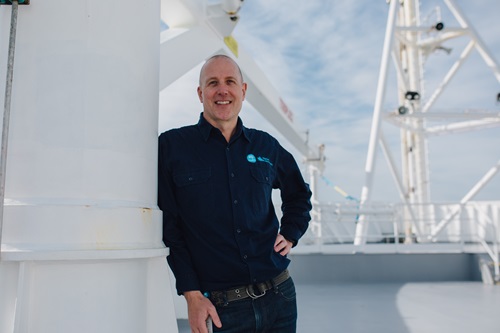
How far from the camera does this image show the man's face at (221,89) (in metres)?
1.35

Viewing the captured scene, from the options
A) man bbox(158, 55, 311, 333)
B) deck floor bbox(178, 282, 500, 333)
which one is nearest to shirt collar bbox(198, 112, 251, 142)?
man bbox(158, 55, 311, 333)

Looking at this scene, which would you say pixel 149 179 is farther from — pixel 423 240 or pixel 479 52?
pixel 479 52

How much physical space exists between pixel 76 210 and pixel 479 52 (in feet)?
30.4

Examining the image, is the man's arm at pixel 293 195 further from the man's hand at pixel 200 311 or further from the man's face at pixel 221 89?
the man's hand at pixel 200 311

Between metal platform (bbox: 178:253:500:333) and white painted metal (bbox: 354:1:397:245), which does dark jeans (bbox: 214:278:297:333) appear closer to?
metal platform (bbox: 178:253:500:333)

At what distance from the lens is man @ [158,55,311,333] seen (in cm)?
126

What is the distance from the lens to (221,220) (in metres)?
1.29

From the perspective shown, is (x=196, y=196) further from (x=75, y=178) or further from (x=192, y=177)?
(x=75, y=178)

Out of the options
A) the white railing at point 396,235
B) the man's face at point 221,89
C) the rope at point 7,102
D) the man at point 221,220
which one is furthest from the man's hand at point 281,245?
the white railing at point 396,235

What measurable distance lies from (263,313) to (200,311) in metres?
0.22

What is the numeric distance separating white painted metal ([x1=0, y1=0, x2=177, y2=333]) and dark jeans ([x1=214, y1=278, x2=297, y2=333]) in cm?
35

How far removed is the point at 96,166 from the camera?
35.6 inches

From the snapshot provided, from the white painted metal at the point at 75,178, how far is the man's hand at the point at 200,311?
0.80 feet

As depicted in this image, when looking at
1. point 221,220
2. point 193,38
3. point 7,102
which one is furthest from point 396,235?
point 7,102
